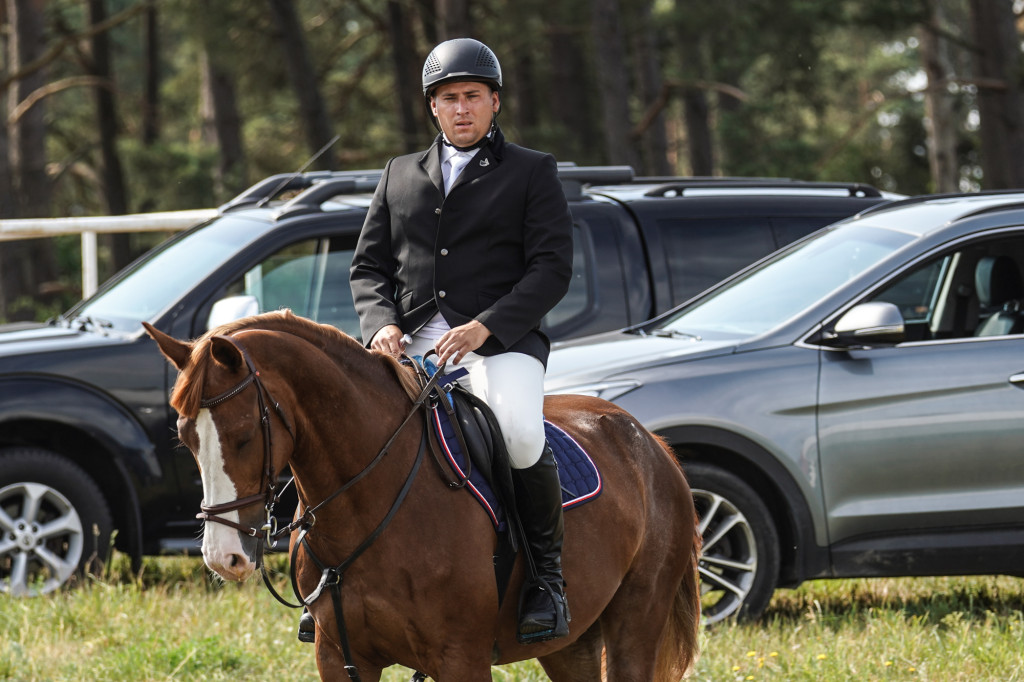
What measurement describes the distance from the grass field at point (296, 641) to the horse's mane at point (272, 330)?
2.05 meters

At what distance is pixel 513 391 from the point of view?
3.83 meters

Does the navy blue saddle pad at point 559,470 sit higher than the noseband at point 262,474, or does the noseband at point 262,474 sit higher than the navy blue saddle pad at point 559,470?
the noseband at point 262,474

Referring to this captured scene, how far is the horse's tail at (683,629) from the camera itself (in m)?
4.50

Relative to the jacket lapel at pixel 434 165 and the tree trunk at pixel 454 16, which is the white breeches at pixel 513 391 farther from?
the tree trunk at pixel 454 16

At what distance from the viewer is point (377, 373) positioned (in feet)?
11.8

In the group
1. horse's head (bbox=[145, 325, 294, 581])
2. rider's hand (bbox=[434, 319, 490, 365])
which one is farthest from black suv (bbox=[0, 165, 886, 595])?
horse's head (bbox=[145, 325, 294, 581])

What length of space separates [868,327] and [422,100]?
63.1ft

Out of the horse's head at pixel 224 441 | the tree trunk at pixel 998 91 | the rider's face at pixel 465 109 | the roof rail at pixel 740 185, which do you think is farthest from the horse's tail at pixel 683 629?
the tree trunk at pixel 998 91

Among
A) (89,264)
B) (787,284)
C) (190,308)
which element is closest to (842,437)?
(787,284)

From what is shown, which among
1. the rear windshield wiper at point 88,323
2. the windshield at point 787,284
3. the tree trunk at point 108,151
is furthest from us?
the tree trunk at point 108,151

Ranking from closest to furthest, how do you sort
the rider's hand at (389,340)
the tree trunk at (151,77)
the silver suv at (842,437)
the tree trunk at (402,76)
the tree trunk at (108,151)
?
the rider's hand at (389,340) < the silver suv at (842,437) < the tree trunk at (402,76) < the tree trunk at (108,151) < the tree trunk at (151,77)

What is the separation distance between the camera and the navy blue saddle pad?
3.65 metres

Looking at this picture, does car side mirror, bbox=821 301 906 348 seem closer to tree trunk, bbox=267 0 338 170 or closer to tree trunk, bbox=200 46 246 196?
tree trunk, bbox=267 0 338 170

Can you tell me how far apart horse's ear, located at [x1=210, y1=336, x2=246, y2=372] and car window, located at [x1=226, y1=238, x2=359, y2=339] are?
159 inches
